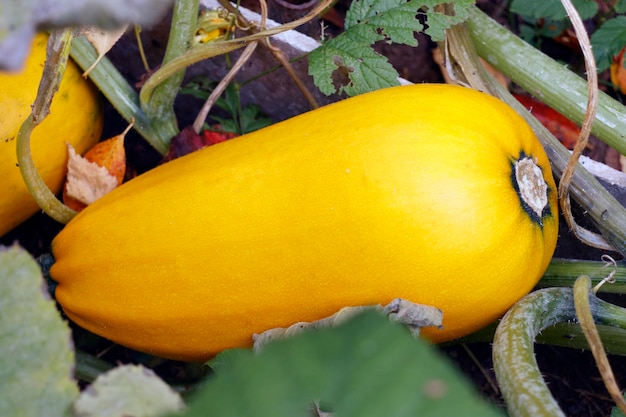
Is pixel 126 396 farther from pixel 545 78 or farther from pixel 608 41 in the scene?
pixel 608 41

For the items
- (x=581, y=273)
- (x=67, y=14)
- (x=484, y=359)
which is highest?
(x=67, y=14)

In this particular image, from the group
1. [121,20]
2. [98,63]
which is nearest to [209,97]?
[98,63]

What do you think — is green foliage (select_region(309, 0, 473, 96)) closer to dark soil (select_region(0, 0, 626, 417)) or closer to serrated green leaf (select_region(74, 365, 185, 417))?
dark soil (select_region(0, 0, 626, 417))

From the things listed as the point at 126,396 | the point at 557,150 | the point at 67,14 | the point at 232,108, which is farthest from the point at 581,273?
the point at 67,14

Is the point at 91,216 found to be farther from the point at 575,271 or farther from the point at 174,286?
the point at 575,271

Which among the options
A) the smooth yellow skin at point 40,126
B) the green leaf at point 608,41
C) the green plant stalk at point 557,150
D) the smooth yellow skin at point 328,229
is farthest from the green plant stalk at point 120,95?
the green leaf at point 608,41

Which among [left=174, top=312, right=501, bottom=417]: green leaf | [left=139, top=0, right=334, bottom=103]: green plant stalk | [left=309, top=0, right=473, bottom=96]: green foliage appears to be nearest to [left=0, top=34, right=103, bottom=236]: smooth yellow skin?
[left=139, top=0, right=334, bottom=103]: green plant stalk
